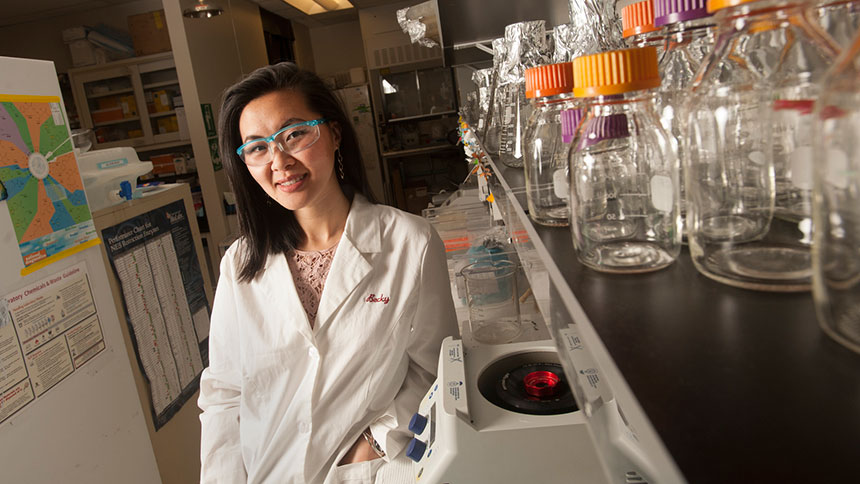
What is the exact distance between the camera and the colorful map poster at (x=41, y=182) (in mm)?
1729

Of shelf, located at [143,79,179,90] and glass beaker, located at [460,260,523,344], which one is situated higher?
shelf, located at [143,79,179,90]

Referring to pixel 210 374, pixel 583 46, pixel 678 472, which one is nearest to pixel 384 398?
pixel 210 374

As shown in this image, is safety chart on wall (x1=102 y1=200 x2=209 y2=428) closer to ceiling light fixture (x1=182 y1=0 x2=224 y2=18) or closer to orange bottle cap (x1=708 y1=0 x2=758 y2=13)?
orange bottle cap (x1=708 y1=0 x2=758 y2=13)

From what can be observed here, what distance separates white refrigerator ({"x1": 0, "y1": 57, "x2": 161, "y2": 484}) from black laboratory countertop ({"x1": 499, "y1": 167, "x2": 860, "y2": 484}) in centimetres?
197

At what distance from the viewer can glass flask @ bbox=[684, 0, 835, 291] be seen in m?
0.38

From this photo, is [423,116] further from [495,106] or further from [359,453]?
[359,453]

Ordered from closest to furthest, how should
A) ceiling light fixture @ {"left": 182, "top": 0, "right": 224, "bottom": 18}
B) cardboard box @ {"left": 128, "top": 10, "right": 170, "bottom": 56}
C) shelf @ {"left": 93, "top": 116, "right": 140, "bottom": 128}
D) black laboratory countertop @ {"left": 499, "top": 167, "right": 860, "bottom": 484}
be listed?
black laboratory countertop @ {"left": 499, "top": 167, "right": 860, "bottom": 484}, ceiling light fixture @ {"left": 182, "top": 0, "right": 224, "bottom": 18}, cardboard box @ {"left": 128, "top": 10, "right": 170, "bottom": 56}, shelf @ {"left": 93, "top": 116, "right": 140, "bottom": 128}

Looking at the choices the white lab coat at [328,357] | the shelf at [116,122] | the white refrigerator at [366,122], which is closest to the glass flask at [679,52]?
the white lab coat at [328,357]

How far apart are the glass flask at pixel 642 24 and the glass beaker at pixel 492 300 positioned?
108 cm

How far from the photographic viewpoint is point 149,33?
17.6 ft

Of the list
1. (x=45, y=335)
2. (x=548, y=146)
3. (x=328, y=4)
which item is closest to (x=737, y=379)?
(x=548, y=146)

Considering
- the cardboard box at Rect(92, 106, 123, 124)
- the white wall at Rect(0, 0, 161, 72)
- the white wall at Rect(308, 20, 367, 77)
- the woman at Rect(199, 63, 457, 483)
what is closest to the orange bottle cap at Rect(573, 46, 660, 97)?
the woman at Rect(199, 63, 457, 483)

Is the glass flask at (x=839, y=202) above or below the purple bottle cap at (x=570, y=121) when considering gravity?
below

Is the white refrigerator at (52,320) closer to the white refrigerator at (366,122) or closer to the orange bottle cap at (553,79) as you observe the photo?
the orange bottle cap at (553,79)
